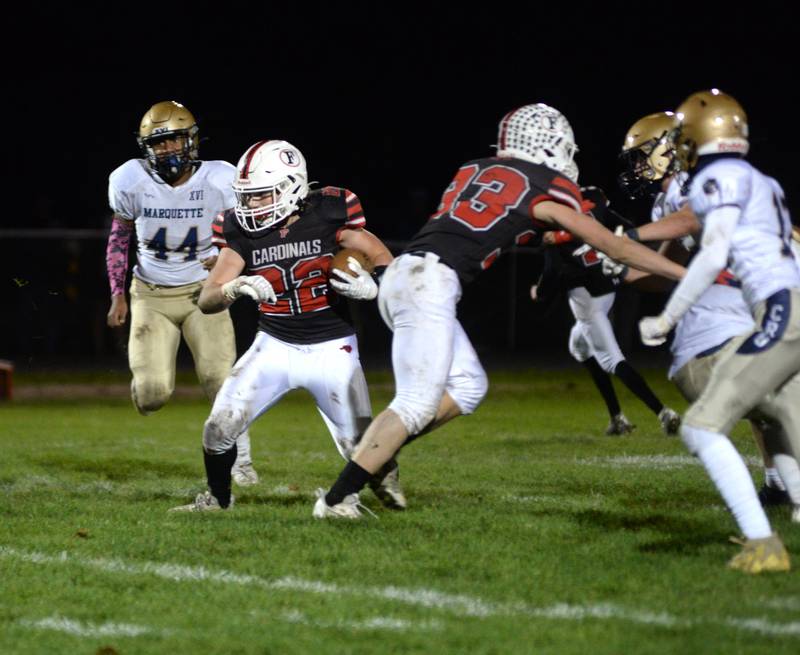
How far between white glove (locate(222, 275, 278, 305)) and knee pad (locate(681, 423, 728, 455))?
1832 mm

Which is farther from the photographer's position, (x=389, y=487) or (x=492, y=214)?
(x=389, y=487)

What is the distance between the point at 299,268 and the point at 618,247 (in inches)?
58.1

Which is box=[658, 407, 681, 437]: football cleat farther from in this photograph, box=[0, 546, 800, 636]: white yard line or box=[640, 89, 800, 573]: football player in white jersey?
box=[0, 546, 800, 636]: white yard line

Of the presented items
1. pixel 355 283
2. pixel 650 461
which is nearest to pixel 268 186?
pixel 355 283

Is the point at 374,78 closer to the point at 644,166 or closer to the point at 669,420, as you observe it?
the point at 669,420

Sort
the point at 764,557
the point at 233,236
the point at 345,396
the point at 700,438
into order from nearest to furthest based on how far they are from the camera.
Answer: the point at 764,557, the point at 700,438, the point at 345,396, the point at 233,236

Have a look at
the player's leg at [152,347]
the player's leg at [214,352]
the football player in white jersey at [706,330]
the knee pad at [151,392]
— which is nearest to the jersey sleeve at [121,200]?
the player's leg at [152,347]

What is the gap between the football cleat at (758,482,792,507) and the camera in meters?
5.80

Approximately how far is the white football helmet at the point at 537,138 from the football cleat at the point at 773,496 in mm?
1686

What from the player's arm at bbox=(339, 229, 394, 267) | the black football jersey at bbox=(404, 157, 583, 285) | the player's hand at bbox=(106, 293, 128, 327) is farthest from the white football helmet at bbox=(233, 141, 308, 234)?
the player's hand at bbox=(106, 293, 128, 327)

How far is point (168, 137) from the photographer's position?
23.0 ft

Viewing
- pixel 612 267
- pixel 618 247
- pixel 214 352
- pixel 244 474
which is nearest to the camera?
pixel 618 247

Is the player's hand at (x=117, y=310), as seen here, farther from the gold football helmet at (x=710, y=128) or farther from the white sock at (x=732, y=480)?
the white sock at (x=732, y=480)

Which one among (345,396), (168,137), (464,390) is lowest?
(345,396)
